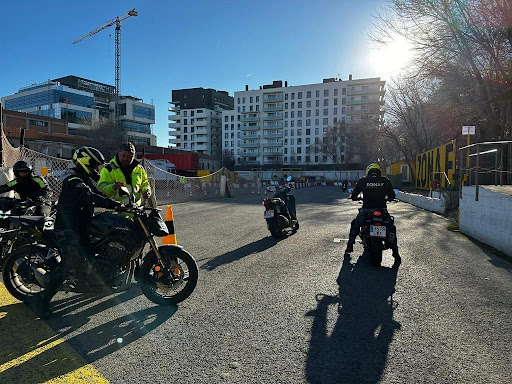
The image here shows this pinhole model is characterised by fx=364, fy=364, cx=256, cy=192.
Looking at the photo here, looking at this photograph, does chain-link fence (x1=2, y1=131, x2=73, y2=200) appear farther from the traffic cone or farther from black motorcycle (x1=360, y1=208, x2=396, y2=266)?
black motorcycle (x1=360, y1=208, x2=396, y2=266)

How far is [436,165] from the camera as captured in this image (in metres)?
21.8

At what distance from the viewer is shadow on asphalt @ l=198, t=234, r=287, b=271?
19.5ft

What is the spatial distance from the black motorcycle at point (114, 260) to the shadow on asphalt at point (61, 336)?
24 cm

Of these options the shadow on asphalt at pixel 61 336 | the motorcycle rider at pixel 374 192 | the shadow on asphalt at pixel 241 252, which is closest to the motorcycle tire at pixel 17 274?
the shadow on asphalt at pixel 61 336

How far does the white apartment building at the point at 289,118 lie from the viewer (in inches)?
3898

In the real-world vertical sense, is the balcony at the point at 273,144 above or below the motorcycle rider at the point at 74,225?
above

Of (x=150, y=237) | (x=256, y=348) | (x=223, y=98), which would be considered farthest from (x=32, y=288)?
(x=223, y=98)

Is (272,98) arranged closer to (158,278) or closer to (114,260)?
(158,278)

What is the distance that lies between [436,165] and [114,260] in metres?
21.9

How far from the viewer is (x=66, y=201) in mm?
3686

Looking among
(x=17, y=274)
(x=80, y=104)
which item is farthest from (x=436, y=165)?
(x=80, y=104)

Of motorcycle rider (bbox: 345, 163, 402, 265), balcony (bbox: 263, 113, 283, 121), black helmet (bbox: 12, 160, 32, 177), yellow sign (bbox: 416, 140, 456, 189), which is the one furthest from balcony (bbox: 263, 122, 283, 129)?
black helmet (bbox: 12, 160, 32, 177)

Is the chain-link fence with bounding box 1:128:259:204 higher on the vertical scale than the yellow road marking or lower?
higher

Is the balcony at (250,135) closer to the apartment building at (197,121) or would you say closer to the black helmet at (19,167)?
the apartment building at (197,121)
